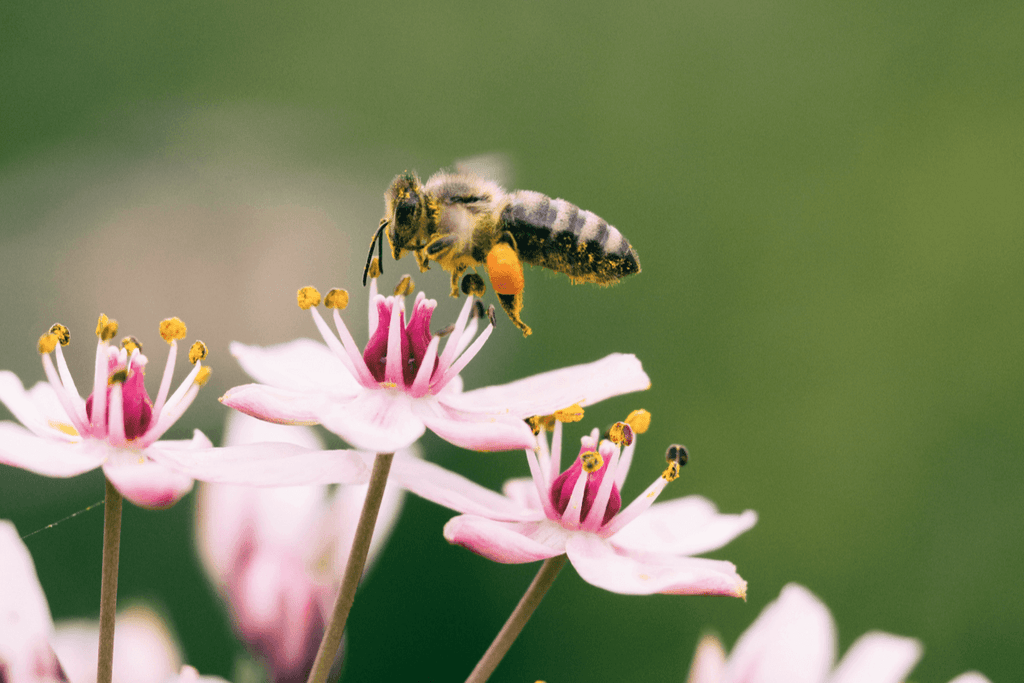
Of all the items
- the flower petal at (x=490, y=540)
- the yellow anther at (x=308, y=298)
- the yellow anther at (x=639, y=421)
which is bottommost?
the flower petal at (x=490, y=540)

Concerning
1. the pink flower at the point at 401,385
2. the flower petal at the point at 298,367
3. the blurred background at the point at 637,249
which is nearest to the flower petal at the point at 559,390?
the pink flower at the point at 401,385

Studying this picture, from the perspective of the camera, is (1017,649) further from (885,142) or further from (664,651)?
(885,142)

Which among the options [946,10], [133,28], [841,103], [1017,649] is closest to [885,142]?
[841,103]

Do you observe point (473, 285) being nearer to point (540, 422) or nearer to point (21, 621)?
point (540, 422)

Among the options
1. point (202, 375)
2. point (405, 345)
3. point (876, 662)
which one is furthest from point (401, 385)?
point (876, 662)

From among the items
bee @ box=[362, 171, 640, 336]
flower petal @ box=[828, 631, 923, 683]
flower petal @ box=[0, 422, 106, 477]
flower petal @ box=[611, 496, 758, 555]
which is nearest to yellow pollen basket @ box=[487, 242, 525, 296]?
bee @ box=[362, 171, 640, 336]

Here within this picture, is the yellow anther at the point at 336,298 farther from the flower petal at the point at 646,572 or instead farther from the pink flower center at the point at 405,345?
the flower petal at the point at 646,572

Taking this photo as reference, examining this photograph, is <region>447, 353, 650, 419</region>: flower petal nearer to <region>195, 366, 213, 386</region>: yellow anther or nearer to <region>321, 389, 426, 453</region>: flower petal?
<region>321, 389, 426, 453</region>: flower petal
